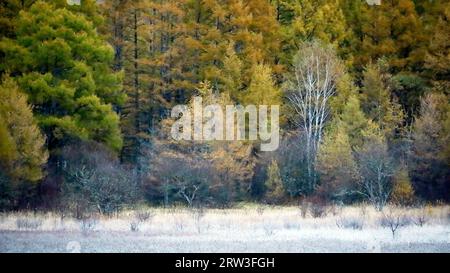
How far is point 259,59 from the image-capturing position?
31.7m

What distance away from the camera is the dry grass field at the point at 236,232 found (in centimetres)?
1616

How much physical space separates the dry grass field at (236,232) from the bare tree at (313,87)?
6.67 metres

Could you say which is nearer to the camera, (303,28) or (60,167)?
(60,167)

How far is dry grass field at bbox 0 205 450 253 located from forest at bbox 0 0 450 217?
275 cm

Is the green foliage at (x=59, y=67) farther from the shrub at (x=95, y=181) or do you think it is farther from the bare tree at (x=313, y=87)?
the bare tree at (x=313, y=87)

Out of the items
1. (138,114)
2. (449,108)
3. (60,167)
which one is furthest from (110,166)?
(449,108)

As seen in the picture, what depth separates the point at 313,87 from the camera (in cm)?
3025

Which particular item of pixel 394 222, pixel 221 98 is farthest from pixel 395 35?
pixel 394 222

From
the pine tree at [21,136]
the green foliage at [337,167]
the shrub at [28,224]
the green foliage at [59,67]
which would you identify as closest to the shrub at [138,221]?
the shrub at [28,224]

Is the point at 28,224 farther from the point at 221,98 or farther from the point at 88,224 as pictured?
the point at 221,98

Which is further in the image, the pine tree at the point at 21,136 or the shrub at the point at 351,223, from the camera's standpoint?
the pine tree at the point at 21,136

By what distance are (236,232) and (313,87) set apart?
43.5ft
